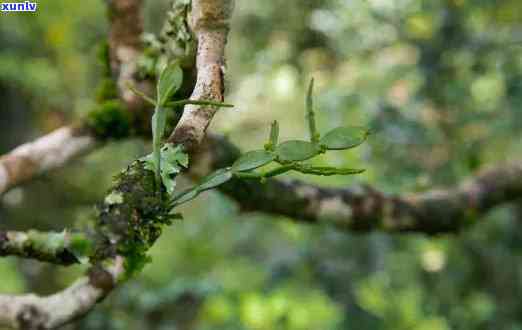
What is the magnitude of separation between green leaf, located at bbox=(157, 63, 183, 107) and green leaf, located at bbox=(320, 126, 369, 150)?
0.11m

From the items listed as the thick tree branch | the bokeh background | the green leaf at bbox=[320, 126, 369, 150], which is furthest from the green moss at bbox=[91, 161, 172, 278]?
the bokeh background

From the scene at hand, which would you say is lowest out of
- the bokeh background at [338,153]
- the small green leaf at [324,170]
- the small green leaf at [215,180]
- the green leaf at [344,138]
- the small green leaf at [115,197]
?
the bokeh background at [338,153]

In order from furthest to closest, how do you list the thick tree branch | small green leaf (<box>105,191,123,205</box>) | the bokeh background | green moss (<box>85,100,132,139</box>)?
the bokeh background, green moss (<box>85,100,132,139</box>), the thick tree branch, small green leaf (<box>105,191,123,205</box>)

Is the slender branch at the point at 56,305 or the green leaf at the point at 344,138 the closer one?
the green leaf at the point at 344,138

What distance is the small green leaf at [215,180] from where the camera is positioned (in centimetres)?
58

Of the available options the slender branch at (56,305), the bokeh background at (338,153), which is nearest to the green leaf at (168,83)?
the slender branch at (56,305)

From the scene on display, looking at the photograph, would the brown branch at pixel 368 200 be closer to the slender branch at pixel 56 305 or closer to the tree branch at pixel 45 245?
the slender branch at pixel 56 305

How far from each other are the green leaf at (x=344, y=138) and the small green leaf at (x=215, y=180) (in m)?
0.07

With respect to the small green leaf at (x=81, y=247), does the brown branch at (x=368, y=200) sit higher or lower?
lower

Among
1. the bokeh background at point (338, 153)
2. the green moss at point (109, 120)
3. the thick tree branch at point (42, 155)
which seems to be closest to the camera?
the thick tree branch at point (42, 155)

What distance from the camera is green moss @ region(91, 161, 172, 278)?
0.57 m

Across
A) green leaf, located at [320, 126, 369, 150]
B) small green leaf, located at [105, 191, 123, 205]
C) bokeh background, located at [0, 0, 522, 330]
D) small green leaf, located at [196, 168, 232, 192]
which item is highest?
green leaf, located at [320, 126, 369, 150]

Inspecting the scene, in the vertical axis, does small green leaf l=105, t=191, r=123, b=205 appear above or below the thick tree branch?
above

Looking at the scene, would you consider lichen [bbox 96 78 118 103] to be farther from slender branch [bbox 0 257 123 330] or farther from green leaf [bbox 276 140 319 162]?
green leaf [bbox 276 140 319 162]
